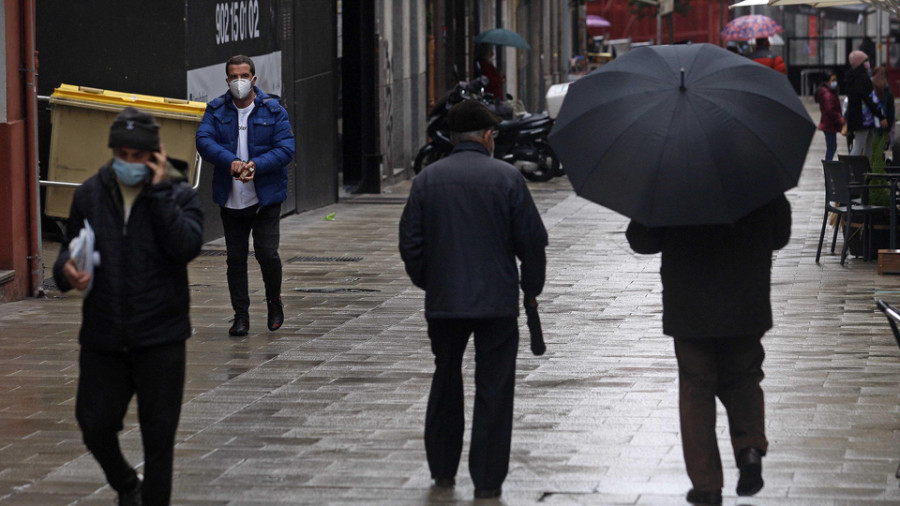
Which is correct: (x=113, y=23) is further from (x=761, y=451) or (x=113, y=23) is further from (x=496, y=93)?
(x=496, y=93)

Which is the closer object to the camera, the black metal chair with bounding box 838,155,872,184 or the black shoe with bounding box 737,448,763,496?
the black shoe with bounding box 737,448,763,496

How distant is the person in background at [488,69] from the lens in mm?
26802

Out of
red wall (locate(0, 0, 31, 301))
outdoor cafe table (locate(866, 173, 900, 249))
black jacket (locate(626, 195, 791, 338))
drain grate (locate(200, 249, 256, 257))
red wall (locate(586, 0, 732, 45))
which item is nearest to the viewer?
black jacket (locate(626, 195, 791, 338))

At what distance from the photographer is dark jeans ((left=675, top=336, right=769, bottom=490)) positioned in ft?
18.6

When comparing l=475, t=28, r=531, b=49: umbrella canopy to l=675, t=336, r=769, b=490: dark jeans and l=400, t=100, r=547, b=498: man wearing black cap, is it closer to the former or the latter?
l=400, t=100, r=547, b=498: man wearing black cap

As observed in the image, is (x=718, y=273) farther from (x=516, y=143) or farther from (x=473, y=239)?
(x=516, y=143)

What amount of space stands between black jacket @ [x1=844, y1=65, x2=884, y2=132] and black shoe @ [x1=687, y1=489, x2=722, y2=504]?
598 inches

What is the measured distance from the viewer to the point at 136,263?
5.00 metres

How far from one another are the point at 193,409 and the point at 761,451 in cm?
293

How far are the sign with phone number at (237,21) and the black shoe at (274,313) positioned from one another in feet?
19.0

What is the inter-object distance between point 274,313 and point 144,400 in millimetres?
4807

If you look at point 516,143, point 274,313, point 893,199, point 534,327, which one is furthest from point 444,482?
point 516,143

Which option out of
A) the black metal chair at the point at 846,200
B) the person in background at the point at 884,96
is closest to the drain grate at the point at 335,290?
the black metal chair at the point at 846,200

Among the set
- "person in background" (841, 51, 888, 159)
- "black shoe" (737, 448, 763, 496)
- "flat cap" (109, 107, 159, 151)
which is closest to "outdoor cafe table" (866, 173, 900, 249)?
"black shoe" (737, 448, 763, 496)
